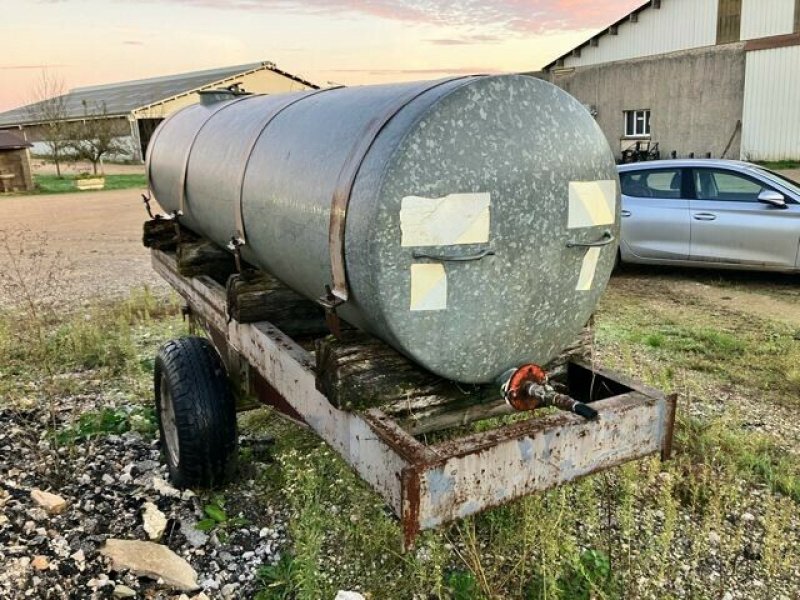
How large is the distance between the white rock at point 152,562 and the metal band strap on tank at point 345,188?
1.39 metres

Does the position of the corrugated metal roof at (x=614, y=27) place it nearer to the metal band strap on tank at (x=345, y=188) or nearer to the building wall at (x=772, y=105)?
the building wall at (x=772, y=105)

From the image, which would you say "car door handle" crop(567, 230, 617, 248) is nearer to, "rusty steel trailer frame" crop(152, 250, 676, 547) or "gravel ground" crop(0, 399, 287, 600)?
"rusty steel trailer frame" crop(152, 250, 676, 547)

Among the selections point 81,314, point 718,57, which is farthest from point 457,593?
point 718,57

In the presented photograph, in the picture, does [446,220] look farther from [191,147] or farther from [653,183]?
[653,183]

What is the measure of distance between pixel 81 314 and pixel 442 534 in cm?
565

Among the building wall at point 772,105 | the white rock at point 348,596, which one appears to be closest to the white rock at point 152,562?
the white rock at point 348,596

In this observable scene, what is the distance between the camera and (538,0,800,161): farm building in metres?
20.5

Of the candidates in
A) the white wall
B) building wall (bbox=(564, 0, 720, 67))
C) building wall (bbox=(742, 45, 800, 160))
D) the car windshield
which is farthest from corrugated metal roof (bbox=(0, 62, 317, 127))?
the car windshield

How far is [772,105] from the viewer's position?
20656mm

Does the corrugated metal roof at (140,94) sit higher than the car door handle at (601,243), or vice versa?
the corrugated metal roof at (140,94)

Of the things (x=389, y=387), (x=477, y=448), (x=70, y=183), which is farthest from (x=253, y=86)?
(x=477, y=448)

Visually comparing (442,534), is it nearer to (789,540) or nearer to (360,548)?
(360,548)

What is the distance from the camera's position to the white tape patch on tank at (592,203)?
249cm

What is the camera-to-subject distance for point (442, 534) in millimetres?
3221
